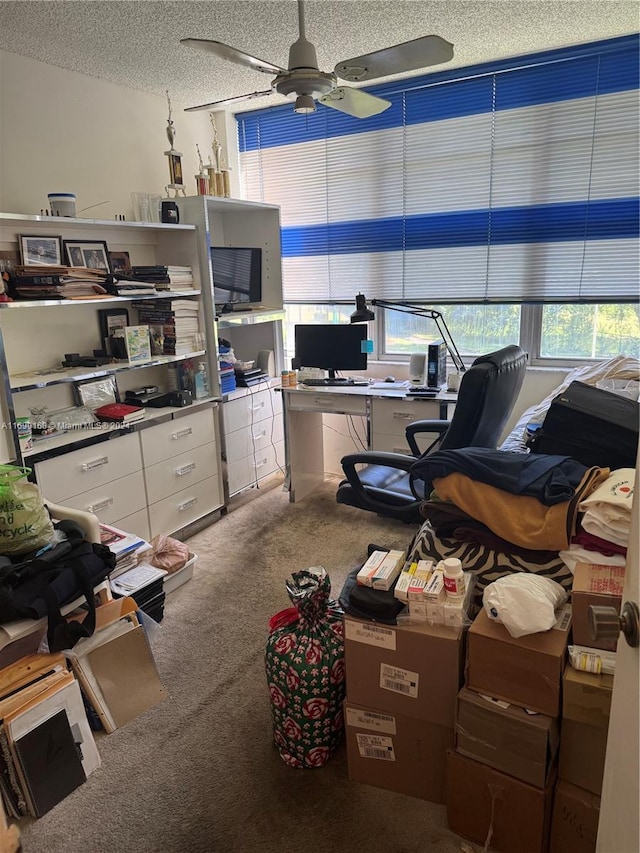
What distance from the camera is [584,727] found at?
51.0 inches

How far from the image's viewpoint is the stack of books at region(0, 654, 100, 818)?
1639 mm

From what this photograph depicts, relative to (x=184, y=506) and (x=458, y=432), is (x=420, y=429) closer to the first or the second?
(x=458, y=432)

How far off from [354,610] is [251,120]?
147 inches

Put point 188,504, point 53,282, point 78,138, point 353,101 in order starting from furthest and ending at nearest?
point 188,504 → point 78,138 → point 53,282 → point 353,101

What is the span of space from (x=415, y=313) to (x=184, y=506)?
71.1 inches

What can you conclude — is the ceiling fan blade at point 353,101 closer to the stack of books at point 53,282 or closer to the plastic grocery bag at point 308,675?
the stack of books at point 53,282

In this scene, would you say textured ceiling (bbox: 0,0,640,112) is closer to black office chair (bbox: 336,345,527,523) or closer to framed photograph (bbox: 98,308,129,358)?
framed photograph (bbox: 98,308,129,358)

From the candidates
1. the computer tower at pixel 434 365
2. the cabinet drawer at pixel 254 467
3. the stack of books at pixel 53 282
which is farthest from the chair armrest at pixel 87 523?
the computer tower at pixel 434 365

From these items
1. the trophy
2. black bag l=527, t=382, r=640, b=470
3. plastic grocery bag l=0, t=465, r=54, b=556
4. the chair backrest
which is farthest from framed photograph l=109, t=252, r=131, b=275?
black bag l=527, t=382, r=640, b=470

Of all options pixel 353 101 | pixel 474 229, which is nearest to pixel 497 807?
pixel 353 101

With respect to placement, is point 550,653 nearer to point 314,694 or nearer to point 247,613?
point 314,694

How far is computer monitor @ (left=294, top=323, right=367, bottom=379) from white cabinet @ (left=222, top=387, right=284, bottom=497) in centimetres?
34

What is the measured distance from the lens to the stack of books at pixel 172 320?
3197 mm

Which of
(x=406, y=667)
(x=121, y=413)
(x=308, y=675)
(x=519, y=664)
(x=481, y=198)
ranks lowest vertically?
(x=308, y=675)
